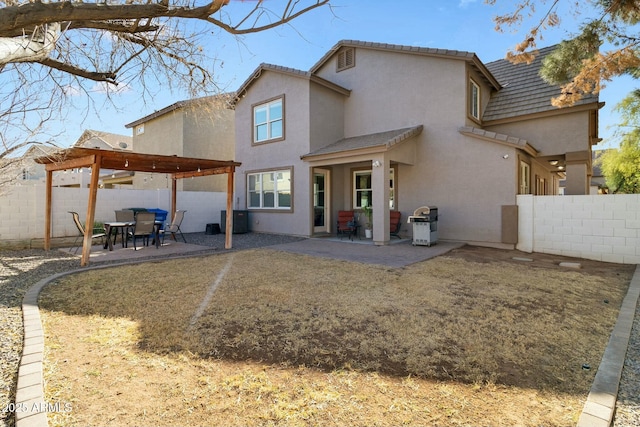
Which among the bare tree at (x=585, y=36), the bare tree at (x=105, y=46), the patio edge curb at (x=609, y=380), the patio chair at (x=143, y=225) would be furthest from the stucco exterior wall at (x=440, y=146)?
the patio chair at (x=143, y=225)

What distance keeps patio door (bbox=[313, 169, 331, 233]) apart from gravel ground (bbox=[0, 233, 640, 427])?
493 cm

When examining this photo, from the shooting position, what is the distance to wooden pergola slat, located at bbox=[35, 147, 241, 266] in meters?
7.34

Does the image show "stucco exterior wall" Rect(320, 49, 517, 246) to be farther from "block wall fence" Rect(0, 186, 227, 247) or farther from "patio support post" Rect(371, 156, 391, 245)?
"block wall fence" Rect(0, 186, 227, 247)

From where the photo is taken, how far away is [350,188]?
44.3 ft

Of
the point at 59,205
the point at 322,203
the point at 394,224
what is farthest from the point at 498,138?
the point at 59,205

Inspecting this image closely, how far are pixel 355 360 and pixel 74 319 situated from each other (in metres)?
3.58

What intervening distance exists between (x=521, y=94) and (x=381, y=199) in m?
7.02

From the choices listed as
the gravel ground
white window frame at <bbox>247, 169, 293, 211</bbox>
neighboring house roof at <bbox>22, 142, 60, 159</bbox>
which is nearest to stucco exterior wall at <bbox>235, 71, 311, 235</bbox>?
white window frame at <bbox>247, 169, 293, 211</bbox>

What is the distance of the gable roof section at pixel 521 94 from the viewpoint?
11.2 metres

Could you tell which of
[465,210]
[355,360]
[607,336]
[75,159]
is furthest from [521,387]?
[75,159]

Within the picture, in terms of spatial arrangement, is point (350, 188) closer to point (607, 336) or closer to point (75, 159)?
point (75, 159)

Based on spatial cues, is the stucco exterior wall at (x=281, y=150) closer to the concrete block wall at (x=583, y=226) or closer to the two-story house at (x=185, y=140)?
the two-story house at (x=185, y=140)

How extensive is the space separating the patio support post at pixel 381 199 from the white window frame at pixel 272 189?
401cm

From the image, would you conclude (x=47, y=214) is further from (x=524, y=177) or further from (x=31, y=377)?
(x=524, y=177)
